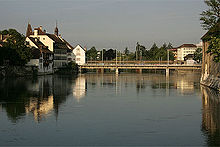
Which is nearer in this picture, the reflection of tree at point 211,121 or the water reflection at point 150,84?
the reflection of tree at point 211,121

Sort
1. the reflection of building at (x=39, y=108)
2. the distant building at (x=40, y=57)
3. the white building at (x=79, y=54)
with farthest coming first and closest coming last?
the white building at (x=79, y=54) < the distant building at (x=40, y=57) < the reflection of building at (x=39, y=108)

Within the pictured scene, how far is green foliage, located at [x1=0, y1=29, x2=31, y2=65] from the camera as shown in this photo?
8338 centimetres

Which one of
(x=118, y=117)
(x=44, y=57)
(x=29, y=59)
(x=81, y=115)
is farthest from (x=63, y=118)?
(x=44, y=57)

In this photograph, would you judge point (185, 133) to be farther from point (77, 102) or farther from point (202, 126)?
point (77, 102)

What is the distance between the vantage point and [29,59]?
9175 cm

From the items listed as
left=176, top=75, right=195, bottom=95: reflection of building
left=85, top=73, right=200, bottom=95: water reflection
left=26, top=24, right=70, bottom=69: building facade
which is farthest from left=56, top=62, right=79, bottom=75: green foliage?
left=176, top=75, right=195, bottom=95: reflection of building

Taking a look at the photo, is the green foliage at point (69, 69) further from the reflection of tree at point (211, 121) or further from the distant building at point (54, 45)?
the reflection of tree at point (211, 121)

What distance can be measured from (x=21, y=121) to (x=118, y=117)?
299 inches

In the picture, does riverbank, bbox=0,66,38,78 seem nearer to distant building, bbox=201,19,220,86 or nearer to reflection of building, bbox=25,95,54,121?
distant building, bbox=201,19,220,86

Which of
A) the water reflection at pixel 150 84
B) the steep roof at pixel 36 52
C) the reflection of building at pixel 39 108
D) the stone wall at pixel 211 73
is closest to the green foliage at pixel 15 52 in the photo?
the steep roof at pixel 36 52

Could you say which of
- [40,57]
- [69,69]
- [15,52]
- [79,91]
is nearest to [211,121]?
[79,91]

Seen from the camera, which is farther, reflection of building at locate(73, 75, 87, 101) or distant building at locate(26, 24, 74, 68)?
distant building at locate(26, 24, 74, 68)

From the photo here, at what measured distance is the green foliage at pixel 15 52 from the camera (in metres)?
83.4

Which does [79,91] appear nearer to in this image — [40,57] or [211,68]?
[211,68]
